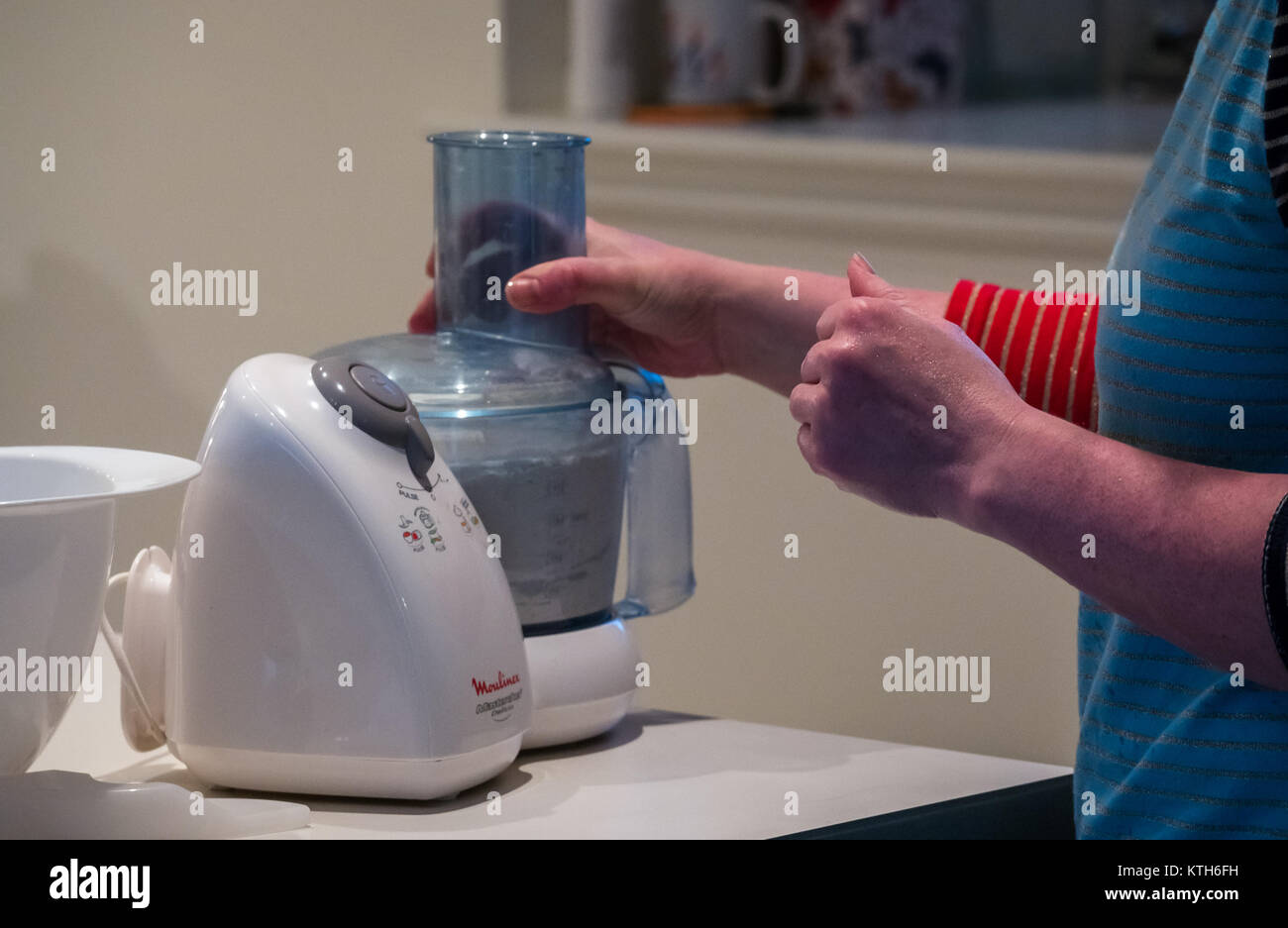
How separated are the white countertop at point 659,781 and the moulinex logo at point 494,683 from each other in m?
0.06

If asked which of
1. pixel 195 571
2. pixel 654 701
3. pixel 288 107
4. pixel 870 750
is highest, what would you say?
pixel 288 107

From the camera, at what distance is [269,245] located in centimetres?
177

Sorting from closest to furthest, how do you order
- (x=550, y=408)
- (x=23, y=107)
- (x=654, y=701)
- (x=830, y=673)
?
(x=550, y=408) < (x=830, y=673) < (x=654, y=701) < (x=23, y=107)

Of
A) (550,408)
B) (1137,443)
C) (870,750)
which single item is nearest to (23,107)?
(550,408)

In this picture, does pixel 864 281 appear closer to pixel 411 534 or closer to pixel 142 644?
pixel 411 534

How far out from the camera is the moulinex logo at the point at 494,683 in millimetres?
727

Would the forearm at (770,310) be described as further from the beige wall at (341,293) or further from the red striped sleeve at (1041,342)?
the beige wall at (341,293)

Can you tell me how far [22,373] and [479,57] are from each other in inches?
29.5

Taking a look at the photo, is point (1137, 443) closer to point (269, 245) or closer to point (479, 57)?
point (479, 57)

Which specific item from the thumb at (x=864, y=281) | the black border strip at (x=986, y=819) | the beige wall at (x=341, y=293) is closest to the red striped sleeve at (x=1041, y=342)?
the thumb at (x=864, y=281)

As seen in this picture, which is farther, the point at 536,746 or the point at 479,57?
the point at 479,57

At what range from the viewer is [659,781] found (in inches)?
31.1

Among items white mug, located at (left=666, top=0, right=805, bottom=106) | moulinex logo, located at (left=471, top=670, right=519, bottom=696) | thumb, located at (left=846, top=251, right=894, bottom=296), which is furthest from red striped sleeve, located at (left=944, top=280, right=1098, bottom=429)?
white mug, located at (left=666, top=0, right=805, bottom=106)

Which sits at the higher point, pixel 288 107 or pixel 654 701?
pixel 288 107
